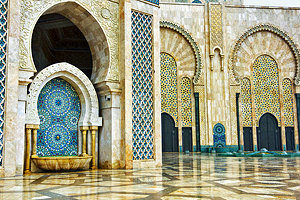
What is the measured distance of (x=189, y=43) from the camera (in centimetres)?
1248

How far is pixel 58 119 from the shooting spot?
589cm

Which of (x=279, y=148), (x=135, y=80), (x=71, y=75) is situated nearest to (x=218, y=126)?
(x=279, y=148)

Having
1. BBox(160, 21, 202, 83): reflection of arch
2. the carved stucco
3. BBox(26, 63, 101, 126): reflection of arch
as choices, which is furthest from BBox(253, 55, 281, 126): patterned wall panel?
BBox(26, 63, 101, 126): reflection of arch

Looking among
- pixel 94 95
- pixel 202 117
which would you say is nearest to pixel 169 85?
pixel 202 117

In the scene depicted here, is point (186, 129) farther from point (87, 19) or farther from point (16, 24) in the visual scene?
point (16, 24)

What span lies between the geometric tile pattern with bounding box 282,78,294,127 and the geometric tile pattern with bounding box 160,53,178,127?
4401 millimetres

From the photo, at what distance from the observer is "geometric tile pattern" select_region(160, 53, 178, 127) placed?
39.9 feet

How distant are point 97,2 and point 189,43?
6887 millimetres

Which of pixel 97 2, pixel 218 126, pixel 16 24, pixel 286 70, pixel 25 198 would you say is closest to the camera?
pixel 25 198

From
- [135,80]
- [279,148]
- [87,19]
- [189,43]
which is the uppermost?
[189,43]

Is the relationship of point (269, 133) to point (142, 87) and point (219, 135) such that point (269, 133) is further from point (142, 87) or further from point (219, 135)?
point (142, 87)

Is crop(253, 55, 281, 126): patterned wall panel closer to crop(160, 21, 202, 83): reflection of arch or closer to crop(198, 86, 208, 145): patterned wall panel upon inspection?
crop(198, 86, 208, 145): patterned wall panel

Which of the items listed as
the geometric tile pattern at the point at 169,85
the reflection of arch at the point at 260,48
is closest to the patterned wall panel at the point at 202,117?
the geometric tile pattern at the point at 169,85

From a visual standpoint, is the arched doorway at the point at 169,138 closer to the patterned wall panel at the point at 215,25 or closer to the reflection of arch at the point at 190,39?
the reflection of arch at the point at 190,39
